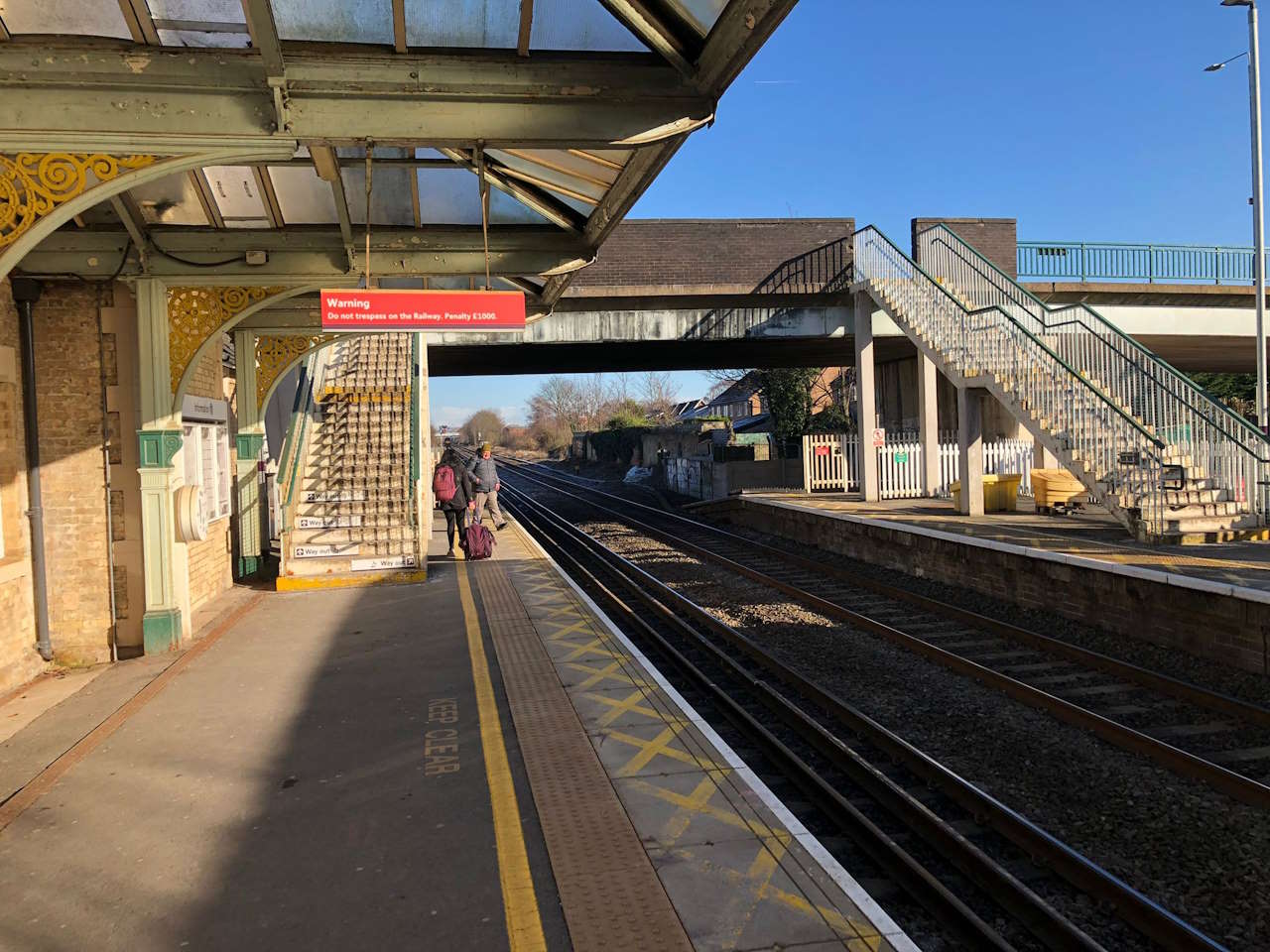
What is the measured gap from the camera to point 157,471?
867 centimetres

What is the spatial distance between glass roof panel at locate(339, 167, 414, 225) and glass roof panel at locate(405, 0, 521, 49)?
2.64 meters

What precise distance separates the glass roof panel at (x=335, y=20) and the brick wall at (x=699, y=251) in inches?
569

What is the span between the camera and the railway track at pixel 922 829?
154 inches

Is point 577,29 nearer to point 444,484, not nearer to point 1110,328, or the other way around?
point 444,484

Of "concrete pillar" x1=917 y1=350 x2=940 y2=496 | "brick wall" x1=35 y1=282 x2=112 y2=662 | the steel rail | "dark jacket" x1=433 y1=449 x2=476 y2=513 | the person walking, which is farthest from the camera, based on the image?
"concrete pillar" x1=917 y1=350 x2=940 y2=496

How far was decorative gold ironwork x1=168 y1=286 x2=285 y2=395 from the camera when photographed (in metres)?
8.94

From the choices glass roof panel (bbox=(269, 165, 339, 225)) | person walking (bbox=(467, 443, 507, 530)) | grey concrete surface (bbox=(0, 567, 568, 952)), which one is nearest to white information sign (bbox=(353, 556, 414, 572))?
person walking (bbox=(467, 443, 507, 530))

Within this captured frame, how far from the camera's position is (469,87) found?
5.74 metres

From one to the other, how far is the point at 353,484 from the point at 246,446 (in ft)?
5.40

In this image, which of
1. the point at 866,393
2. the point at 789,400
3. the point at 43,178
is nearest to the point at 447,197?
the point at 43,178

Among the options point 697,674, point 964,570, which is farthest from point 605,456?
point 697,674

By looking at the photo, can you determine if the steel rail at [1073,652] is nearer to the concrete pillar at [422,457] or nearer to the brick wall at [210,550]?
the concrete pillar at [422,457]

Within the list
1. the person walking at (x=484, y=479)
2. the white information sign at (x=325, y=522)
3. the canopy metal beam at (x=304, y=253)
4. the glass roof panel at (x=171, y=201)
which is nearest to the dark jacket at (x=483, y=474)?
the person walking at (x=484, y=479)

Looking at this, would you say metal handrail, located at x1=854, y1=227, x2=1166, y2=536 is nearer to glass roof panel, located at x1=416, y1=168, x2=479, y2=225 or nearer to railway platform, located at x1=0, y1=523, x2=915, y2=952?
railway platform, located at x1=0, y1=523, x2=915, y2=952
